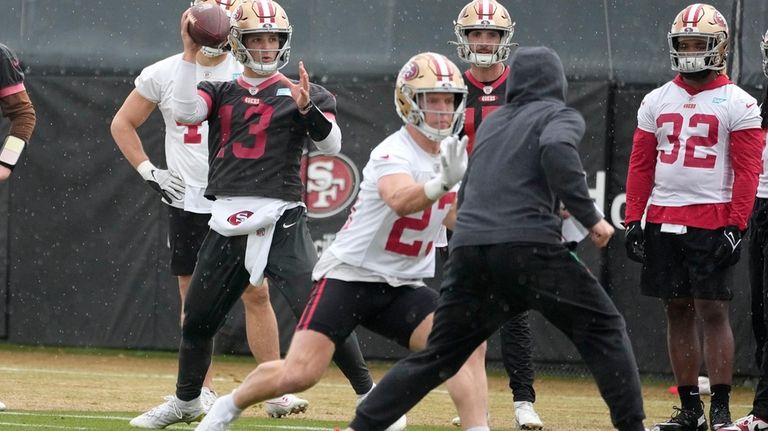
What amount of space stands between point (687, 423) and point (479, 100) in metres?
2.09

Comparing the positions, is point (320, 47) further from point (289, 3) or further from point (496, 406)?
point (496, 406)

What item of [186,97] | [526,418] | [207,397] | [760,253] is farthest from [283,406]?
[760,253]

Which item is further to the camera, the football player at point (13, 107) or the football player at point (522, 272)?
the football player at point (13, 107)

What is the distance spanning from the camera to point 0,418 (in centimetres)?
712

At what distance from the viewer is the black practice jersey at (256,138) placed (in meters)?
6.71

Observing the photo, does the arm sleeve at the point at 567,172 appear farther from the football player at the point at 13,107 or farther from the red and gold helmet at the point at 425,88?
the football player at the point at 13,107

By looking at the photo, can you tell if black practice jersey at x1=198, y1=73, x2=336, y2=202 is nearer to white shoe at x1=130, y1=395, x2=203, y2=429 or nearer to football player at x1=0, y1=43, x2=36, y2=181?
white shoe at x1=130, y1=395, x2=203, y2=429

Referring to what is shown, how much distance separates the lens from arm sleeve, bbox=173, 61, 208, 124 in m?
6.55

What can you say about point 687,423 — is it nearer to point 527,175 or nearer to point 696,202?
point 696,202

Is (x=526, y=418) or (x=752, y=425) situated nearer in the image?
(x=752, y=425)

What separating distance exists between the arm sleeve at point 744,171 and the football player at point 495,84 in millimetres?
1300

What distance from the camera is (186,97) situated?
21.6 feet

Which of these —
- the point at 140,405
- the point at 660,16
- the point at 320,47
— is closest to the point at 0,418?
the point at 140,405

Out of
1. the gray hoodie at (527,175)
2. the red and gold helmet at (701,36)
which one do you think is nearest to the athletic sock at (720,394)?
the red and gold helmet at (701,36)
